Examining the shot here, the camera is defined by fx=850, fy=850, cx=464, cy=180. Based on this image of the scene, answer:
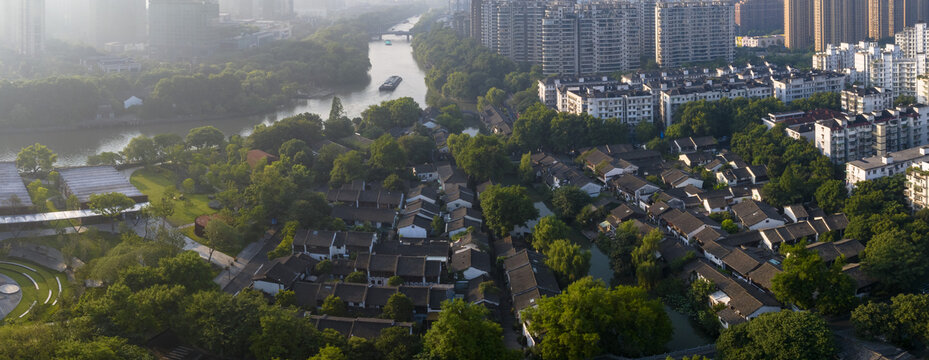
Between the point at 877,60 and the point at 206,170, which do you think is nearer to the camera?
the point at 206,170

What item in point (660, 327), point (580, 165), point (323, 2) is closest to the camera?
point (660, 327)

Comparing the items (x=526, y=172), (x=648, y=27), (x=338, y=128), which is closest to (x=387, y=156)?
(x=526, y=172)

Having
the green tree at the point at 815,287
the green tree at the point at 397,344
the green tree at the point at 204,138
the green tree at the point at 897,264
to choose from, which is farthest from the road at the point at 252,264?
the green tree at the point at 897,264

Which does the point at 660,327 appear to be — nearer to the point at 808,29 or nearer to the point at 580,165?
the point at 580,165

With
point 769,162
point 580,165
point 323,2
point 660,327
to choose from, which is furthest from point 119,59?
point 323,2

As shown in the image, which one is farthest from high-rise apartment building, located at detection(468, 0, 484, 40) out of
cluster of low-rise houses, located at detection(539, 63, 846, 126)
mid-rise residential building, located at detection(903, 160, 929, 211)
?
mid-rise residential building, located at detection(903, 160, 929, 211)

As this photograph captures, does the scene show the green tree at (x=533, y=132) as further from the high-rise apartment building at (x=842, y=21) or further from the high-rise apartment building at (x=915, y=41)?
the high-rise apartment building at (x=842, y=21)
